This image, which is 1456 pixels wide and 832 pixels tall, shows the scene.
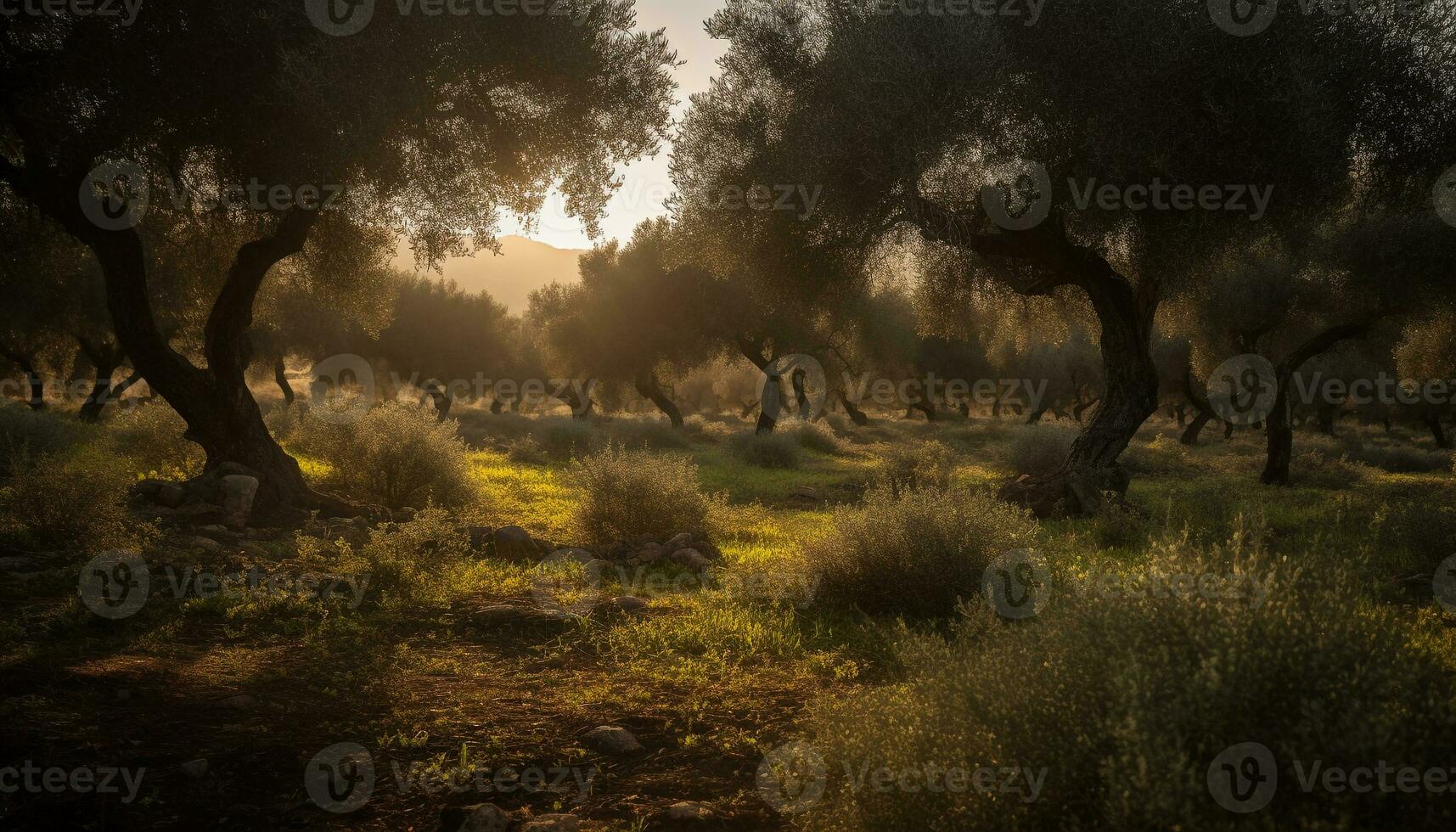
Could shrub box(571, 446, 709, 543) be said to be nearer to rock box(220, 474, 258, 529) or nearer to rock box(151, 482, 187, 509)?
rock box(220, 474, 258, 529)

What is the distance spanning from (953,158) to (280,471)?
10.5 m

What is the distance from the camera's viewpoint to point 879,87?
31.7 ft

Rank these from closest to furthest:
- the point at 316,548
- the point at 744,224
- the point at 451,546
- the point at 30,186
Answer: the point at 316,548
the point at 451,546
the point at 30,186
the point at 744,224

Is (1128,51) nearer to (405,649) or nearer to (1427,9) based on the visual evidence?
(1427,9)

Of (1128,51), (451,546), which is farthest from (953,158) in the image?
(451,546)
